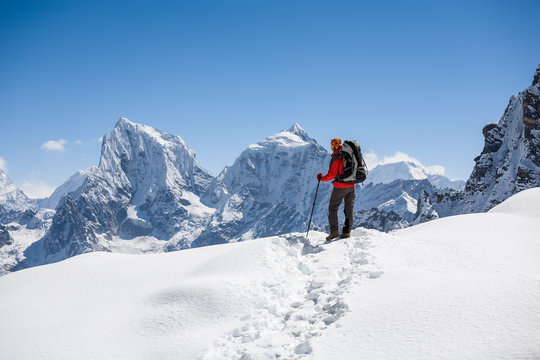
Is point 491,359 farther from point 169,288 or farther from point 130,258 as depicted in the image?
point 130,258

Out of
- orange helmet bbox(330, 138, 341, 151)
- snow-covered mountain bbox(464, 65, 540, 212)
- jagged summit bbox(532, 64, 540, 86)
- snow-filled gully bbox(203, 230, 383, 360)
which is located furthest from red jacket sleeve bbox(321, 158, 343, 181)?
jagged summit bbox(532, 64, 540, 86)

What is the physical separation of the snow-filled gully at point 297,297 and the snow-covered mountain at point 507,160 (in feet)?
381

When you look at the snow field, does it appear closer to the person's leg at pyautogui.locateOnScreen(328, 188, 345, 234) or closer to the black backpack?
the person's leg at pyautogui.locateOnScreen(328, 188, 345, 234)

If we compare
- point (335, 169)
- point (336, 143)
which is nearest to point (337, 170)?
point (335, 169)

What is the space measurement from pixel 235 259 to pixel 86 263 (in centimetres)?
402

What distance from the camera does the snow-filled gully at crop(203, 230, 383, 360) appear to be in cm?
561

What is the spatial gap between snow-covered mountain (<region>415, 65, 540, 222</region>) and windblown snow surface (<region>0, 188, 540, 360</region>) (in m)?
116

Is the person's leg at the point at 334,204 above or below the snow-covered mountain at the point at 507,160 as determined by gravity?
below

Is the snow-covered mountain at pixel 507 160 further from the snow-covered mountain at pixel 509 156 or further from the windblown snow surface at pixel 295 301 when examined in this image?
the windblown snow surface at pixel 295 301

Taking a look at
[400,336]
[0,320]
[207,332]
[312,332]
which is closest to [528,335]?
[400,336]

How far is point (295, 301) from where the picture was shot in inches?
280

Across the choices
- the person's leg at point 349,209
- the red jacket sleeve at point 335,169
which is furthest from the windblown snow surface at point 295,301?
the red jacket sleeve at point 335,169

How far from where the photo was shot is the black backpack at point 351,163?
35.2 ft

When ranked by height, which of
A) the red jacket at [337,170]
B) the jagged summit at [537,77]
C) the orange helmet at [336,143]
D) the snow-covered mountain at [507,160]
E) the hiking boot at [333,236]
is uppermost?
the jagged summit at [537,77]
